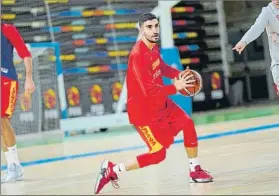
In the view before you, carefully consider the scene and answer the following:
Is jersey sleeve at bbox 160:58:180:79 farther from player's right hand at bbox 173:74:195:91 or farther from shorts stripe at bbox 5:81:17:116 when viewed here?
shorts stripe at bbox 5:81:17:116

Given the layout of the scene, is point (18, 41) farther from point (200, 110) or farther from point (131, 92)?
point (200, 110)

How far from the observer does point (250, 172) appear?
7.65 ft

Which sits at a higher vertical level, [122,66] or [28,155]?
[122,66]

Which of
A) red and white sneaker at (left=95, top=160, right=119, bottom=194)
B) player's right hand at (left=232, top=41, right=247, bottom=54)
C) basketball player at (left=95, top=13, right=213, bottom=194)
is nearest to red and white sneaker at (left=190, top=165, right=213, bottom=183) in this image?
basketball player at (left=95, top=13, right=213, bottom=194)

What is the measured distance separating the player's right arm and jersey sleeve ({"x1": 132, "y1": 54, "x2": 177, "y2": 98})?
369 mm

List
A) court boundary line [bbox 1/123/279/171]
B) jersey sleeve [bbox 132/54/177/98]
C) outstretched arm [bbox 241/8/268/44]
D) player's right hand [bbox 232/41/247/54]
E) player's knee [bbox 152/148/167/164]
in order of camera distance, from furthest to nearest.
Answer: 1. court boundary line [bbox 1/123/279/171]
2. outstretched arm [bbox 241/8/268/44]
3. player's right hand [bbox 232/41/247/54]
4. player's knee [bbox 152/148/167/164]
5. jersey sleeve [bbox 132/54/177/98]

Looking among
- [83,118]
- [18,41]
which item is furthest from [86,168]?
[83,118]

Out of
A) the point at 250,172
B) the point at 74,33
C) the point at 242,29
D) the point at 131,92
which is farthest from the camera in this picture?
the point at 242,29

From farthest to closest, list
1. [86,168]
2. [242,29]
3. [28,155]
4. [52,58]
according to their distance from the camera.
→ 1. [242,29]
2. [52,58]
3. [28,155]
4. [86,168]

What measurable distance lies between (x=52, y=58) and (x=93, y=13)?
0.68 m

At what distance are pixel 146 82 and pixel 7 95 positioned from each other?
2.41 feet

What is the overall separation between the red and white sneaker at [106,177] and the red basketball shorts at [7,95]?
1.89 feet

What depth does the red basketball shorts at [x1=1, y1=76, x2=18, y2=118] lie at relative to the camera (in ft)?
8.24

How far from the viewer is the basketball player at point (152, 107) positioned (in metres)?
2.04
